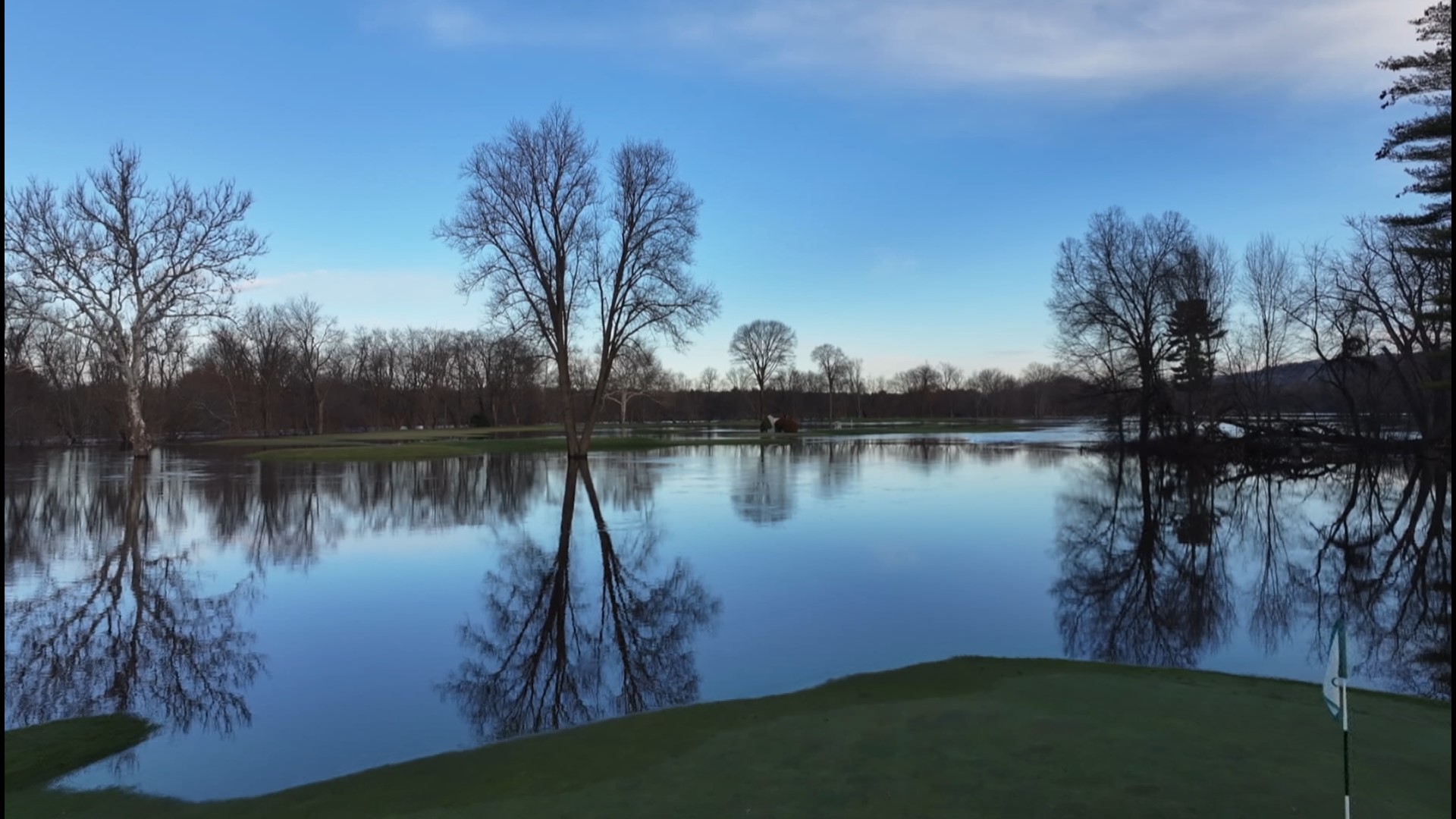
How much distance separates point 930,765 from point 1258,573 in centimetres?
1069

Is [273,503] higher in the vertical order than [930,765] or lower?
higher

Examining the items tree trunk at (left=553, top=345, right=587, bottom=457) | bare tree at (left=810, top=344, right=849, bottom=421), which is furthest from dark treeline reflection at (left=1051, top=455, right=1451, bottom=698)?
bare tree at (left=810, top=344, right=849, bottom=421)

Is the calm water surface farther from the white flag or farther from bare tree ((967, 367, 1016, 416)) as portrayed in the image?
bare tree ((967, 367, 1016, 416))

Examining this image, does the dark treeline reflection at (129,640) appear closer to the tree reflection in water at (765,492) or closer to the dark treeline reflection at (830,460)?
the tree reflection in water at (765,492)

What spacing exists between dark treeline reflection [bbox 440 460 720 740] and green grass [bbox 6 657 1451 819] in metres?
0.78

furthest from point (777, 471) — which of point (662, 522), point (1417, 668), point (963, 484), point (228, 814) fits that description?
point (228, 814)

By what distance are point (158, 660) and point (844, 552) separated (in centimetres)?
968

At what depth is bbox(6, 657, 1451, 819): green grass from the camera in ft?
15.5

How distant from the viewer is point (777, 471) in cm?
3073

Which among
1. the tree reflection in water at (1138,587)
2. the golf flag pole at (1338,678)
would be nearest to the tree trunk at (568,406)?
the tree reflection in water at (1138,587)

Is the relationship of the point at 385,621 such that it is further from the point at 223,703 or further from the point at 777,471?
the point at 777,471

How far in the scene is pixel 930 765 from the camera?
5.27 meters

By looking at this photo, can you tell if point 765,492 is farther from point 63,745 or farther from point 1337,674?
point 1337,674

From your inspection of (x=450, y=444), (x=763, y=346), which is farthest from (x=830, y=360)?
(x=450, y=444)
